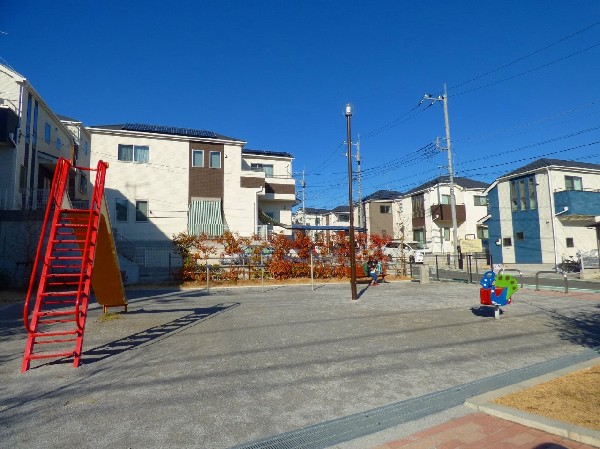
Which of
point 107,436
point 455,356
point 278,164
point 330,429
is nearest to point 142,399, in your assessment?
point 107,436

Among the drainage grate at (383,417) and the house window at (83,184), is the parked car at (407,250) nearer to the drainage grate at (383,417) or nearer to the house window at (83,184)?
the drainage grate at (383,417)

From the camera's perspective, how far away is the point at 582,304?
1124 centimetres

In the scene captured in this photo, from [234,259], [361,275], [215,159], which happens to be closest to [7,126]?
Answer: [215,159]

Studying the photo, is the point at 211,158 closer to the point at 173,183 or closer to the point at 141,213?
the point at 173,183

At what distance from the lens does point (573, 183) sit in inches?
1108

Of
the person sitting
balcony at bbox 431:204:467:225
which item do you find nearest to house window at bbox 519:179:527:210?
balcony at bbox 431:204:467:225

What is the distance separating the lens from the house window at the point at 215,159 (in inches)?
961

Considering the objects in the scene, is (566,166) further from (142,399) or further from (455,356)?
(142,399)

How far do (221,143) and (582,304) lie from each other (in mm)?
21256

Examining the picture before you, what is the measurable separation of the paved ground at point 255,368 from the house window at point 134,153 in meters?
15.1

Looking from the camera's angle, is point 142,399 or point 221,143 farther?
point 221,143

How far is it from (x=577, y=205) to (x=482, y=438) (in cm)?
2939

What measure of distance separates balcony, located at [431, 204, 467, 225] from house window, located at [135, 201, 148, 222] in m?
28.7

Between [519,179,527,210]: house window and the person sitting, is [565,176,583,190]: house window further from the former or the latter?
the person sitting
